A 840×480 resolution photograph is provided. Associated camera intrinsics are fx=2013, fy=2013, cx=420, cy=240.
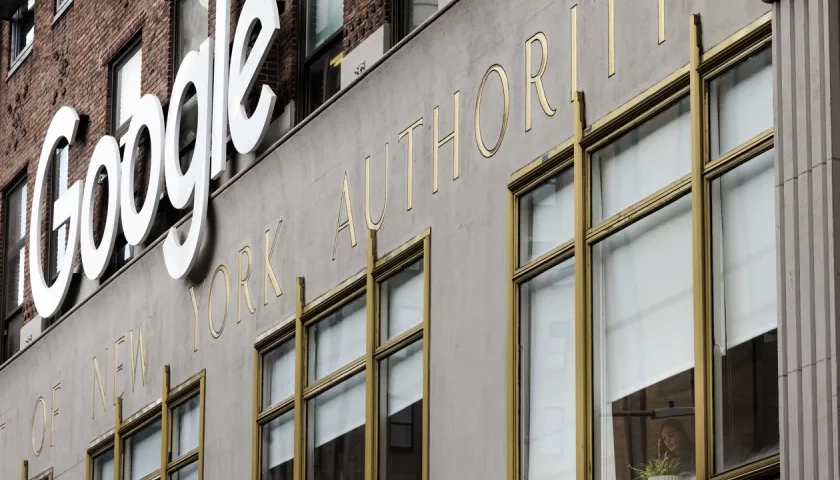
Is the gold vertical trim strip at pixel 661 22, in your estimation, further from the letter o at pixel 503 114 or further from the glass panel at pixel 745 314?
the letter o at pixel 503 114

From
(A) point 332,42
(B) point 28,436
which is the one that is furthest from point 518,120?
(B) point 28,436

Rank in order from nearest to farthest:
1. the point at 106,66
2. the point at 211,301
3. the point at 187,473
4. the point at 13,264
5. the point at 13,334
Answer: the point at 211,301 → the point at 187,473 → the point at 106,66 → the point at 13,334 → the point at 13,264

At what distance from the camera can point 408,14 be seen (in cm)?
2097

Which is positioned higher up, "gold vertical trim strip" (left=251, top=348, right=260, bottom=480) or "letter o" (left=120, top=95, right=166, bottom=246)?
"letter o" (left=120, top=95, right=166, bottom=246)

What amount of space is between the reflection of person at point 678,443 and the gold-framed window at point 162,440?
30.9ft

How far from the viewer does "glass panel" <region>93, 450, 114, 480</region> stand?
1026 inches

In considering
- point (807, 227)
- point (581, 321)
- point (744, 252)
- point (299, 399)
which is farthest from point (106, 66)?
point (807, 227)

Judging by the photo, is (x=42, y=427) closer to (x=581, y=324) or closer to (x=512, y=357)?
(x=512, y=357)

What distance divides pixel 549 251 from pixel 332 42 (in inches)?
265

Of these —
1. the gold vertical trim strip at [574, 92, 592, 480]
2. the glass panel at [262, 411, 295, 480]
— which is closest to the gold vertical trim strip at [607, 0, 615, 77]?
the gold vertical trim strip at [574, 92, 592, 480]

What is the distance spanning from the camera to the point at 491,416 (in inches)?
669

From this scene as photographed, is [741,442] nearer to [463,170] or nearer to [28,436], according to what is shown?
[463,170]

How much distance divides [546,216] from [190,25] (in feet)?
38.4

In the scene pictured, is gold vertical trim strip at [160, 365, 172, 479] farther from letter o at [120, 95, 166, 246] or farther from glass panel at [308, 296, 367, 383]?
glass panel at [308, 296, 367, 383]
